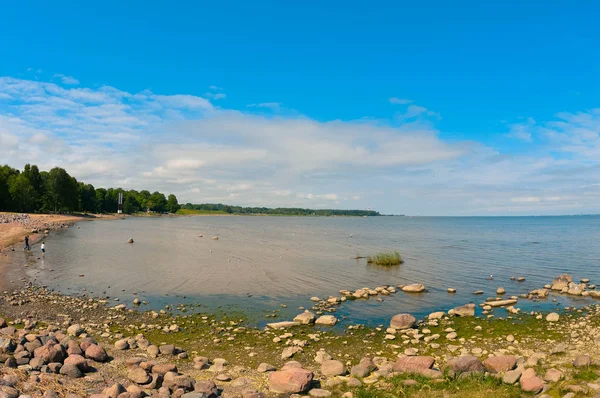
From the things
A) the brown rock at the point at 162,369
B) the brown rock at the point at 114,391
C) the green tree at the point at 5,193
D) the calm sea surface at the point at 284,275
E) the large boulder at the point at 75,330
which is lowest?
the calm sea surface at the point at 284,275

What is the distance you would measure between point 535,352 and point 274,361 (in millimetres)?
12293

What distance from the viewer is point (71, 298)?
96.4ft

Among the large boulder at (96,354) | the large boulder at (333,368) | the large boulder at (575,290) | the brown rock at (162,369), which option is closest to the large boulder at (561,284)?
the large boulder at (575,290)

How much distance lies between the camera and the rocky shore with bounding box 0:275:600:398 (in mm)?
13531

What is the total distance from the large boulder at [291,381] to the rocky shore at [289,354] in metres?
0.04

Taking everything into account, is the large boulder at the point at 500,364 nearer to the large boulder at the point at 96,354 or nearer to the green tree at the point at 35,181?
the large boulder at the point at 96,354

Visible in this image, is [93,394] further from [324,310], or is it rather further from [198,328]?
[324,310]

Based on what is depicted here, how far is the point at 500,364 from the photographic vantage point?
49.5ft

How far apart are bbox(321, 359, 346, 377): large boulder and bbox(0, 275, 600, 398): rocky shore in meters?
0.05

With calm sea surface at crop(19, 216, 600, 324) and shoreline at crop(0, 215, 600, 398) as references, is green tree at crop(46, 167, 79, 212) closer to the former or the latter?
calm sea surface at crop(19, 216, 600, 324)

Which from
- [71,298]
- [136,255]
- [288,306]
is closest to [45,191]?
[136,255]

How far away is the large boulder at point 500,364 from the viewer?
1496 cm

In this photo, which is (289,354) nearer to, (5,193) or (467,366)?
(467,366)

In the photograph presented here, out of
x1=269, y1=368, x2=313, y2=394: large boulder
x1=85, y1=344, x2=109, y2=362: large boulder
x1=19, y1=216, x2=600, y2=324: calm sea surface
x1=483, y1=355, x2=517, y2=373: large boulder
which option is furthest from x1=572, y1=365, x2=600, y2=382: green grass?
x1=85, y1=344, x2=109, y2=362: large boulder
